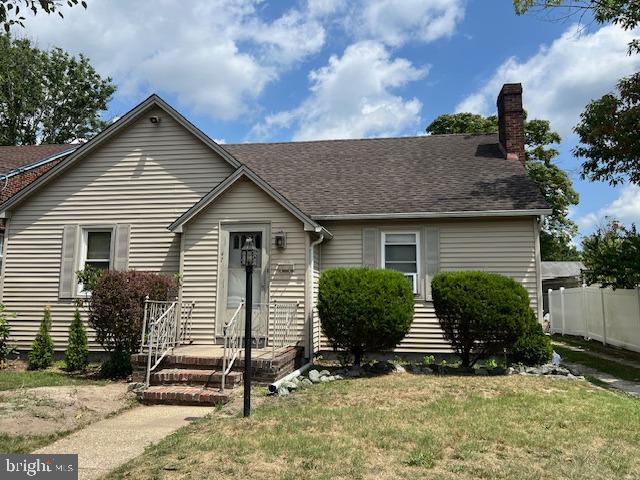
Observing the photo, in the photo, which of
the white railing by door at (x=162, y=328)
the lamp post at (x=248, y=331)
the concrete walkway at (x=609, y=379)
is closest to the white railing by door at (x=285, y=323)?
the white railing by door at (x=162, y=328)

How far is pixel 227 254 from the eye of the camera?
1109 cm

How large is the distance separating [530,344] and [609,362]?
11.7 ft

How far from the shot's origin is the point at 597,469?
472cm

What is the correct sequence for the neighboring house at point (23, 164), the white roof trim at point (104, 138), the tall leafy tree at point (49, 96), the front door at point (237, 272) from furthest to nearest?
the tall leafy tree at point (49, 96)
the neighboring house at point (23, 164)
the white roof trim at point (104, 138)
the front door at point (237, 272)

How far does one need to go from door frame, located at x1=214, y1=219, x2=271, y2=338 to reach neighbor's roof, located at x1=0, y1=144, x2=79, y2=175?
1014 centimetres

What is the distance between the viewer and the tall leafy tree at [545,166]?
26094 millimetres

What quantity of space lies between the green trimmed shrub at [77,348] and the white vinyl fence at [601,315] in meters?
13.5

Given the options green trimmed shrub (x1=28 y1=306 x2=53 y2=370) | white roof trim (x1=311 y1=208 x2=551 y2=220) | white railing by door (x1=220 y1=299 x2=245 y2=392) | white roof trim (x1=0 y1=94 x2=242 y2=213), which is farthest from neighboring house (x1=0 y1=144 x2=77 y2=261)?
white roof trim (x1=311 y1=208 x2=551 y2=220)

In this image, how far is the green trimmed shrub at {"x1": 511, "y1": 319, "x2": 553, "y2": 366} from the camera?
999cm

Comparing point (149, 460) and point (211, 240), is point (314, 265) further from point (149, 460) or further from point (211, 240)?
point (149, 460)

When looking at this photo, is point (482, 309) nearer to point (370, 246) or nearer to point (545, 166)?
point (370, 246)

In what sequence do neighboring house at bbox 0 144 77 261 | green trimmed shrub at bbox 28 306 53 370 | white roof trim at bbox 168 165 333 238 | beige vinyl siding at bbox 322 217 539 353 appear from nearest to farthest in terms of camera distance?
white roof trim at bbox 168 165 333 238, green trimmed shrub at bbox 28 306 53 370, beige vinyl siding at bbox 322 217 539 353, neighboring house at bbox 0 144 77 261

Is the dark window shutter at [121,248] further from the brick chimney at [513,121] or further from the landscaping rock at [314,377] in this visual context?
the brick chimney at [513,121]

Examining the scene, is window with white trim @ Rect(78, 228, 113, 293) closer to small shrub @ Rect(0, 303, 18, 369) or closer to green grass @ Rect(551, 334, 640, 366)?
small shrub @ Rect(0, 303, 18, 369)
